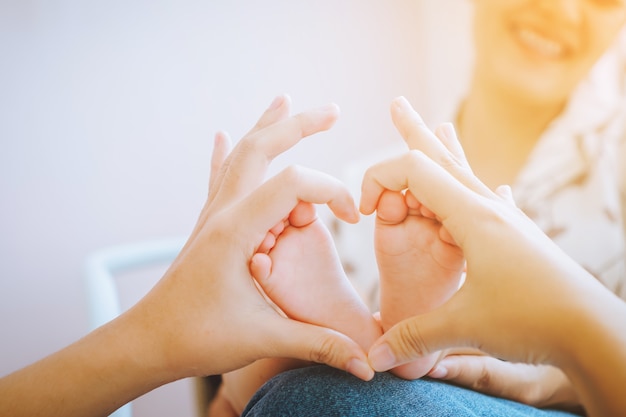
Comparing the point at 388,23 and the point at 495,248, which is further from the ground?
the point at 388,23

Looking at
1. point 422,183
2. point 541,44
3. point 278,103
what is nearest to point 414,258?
point 422,183

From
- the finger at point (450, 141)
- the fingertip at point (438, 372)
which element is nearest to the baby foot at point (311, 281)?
the fingertip at point (438, 372)

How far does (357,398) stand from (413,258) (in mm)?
172

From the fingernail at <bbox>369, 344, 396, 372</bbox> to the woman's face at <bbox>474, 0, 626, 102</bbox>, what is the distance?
118 centimetres

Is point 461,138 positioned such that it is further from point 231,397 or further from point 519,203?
point 231,397

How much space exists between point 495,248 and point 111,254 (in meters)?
0.75

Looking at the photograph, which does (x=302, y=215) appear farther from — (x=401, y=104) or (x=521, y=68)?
(x=521, y=68)

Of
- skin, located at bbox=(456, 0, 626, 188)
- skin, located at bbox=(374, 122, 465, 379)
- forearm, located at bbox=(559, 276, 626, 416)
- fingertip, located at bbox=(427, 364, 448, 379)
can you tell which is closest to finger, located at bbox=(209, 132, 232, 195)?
skin, located at bbox=(374, 122, 465, 379)

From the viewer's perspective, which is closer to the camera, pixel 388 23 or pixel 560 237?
pixel 560 237

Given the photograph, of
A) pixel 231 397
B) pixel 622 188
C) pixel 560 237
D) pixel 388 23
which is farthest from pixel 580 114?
pixel 231 397

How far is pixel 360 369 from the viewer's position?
55cm

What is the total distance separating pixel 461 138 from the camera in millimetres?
1608

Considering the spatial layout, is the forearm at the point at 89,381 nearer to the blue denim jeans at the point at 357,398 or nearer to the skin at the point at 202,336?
the skin at the point at 202,336

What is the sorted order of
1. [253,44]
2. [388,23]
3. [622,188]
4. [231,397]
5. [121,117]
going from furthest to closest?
[388,23] → [253,44] → [121,117] → [622,188] → [231,397]
